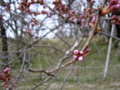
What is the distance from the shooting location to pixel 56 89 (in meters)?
3.52

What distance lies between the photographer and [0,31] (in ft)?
4.94

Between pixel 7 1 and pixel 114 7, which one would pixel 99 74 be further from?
pixel 114 7

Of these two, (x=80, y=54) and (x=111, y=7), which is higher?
(x=111, y=7)

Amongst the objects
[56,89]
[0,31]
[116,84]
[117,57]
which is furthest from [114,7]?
[117,57]

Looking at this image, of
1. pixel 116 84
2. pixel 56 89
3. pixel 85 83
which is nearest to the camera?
pixel 56 89

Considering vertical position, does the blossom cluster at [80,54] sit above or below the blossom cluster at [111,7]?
below

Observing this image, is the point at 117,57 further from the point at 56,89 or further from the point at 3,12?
the point at 3,12

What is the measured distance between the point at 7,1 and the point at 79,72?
3560mm

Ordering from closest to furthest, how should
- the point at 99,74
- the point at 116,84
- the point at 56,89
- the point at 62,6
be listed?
1. the point at 62,6
2. the point at 56,89
3. the point at 116,84
4. the point at 99,74

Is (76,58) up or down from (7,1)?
Result: down

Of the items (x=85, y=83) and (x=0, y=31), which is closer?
(x=0, y=31)

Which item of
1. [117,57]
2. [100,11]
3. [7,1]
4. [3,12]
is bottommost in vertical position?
[117,57]


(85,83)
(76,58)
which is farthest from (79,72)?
(76,58)

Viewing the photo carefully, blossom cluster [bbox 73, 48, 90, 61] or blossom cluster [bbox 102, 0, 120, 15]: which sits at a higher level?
blossom cluster [bbox 102, 0, 120, 15]
